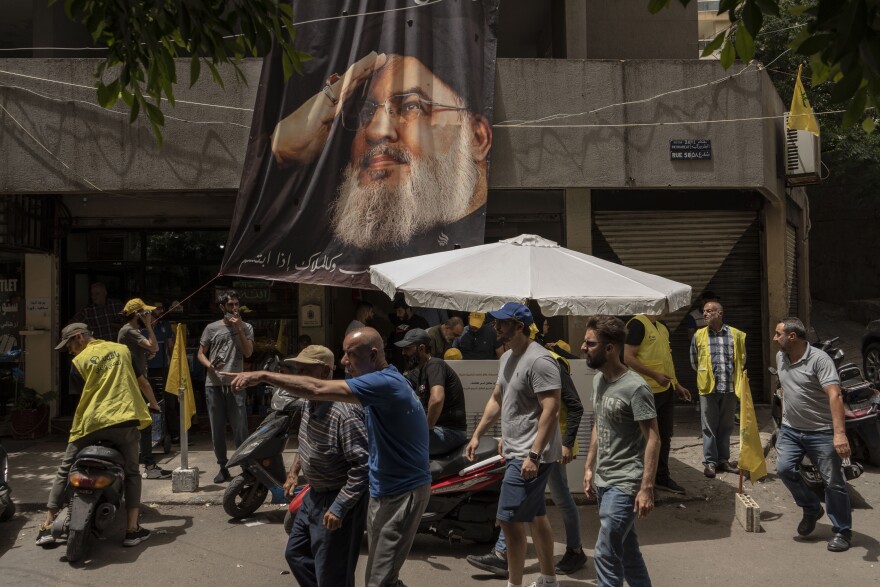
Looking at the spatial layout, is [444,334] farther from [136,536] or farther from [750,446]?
[136,536]

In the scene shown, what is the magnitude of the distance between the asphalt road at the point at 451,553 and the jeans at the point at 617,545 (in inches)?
42.9

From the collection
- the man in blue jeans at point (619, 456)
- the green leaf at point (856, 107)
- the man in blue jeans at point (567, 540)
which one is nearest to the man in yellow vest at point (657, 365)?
the man in blue jeans at point (567, 540)

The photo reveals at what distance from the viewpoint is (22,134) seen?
33.3ft

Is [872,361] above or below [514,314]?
below

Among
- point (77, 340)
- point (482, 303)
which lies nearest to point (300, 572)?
point (482, 303)

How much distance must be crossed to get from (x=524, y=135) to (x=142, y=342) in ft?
18.0

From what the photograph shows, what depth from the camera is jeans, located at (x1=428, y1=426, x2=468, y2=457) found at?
20.0ft

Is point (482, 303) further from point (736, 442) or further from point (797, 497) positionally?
point (736, 442)

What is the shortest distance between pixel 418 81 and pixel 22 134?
5142 mm

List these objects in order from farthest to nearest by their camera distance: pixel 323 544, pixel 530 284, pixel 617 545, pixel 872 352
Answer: pixel 872 352 → pixel 530 284 → pixel 617 545 → pixel 323 544

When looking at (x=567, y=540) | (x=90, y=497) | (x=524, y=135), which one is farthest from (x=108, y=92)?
(x=524, y=135)

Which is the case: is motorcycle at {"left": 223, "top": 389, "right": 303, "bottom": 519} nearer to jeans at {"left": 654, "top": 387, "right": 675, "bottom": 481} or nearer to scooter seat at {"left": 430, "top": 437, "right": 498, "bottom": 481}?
scooter seat at {"left": 430, "top": 437, "right": 498, "bottom": 481}

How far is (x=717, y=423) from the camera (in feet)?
27.1

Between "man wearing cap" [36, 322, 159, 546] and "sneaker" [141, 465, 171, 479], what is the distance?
1.80 metres
